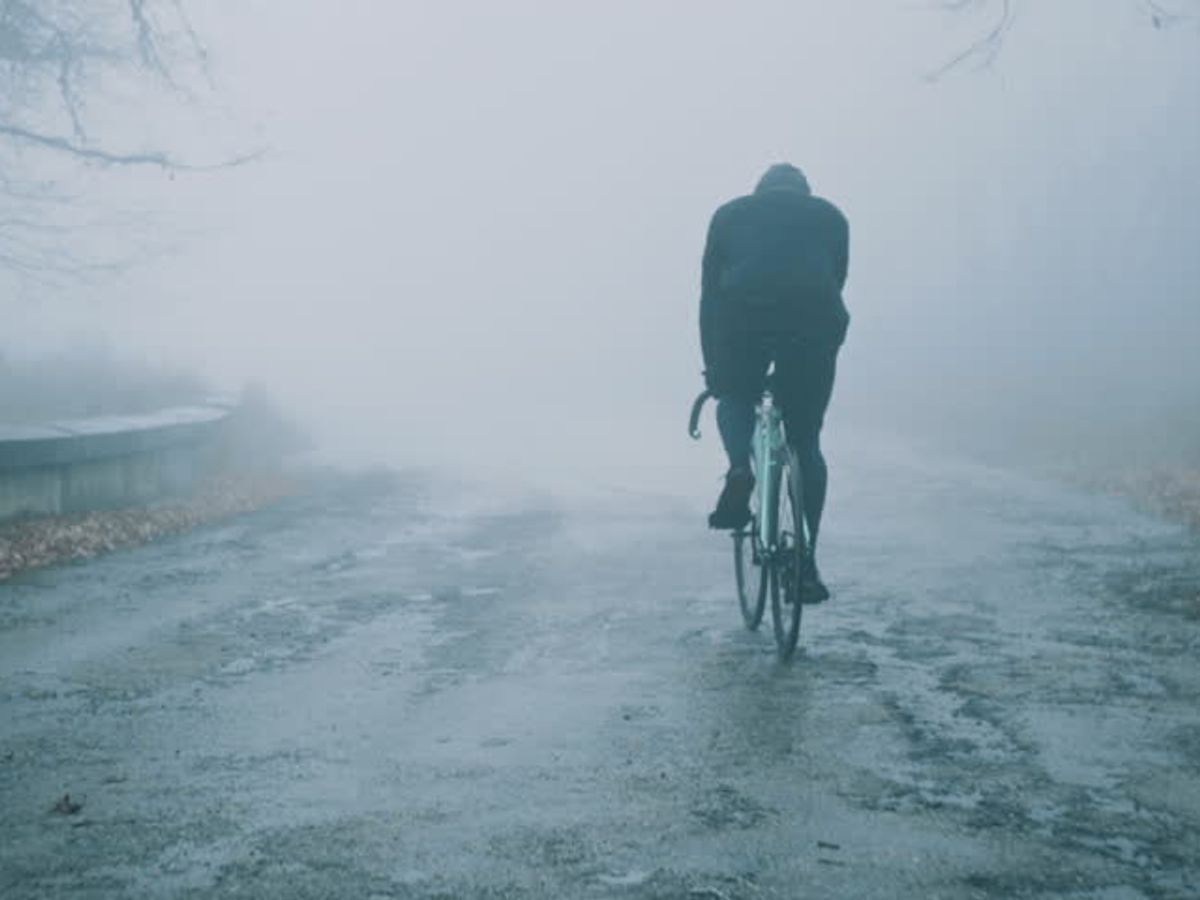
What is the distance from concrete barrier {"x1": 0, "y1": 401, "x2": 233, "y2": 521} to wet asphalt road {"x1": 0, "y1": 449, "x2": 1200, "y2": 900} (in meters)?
1.68

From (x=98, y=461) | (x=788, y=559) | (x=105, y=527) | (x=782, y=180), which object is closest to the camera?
(x=788, y=559)

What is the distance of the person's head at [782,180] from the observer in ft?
24.0

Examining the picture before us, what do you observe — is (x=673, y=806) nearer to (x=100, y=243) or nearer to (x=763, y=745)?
(x=763, y=745)

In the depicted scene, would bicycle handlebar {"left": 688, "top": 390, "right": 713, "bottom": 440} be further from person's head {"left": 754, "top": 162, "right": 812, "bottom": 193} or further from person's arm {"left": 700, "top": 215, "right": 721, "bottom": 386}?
person's head {"left": 754, "top": 162, "right": 812, "bottom": 193}

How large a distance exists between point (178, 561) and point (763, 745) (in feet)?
21.4

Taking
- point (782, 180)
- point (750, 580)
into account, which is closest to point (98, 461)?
point (750, 580)

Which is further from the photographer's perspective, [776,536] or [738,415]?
[738,415]

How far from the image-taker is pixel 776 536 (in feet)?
23.9

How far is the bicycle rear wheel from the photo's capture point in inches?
267

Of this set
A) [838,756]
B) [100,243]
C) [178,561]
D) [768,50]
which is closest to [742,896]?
[838,756]

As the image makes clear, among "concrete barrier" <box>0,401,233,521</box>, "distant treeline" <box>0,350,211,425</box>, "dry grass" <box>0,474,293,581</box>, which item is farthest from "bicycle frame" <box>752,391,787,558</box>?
"distant treeline" <box>0,350,211,425</box>

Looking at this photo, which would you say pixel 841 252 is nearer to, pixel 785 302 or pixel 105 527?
pixel 785 302

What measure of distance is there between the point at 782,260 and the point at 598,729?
2661mm

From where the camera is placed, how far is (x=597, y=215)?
13738cm
